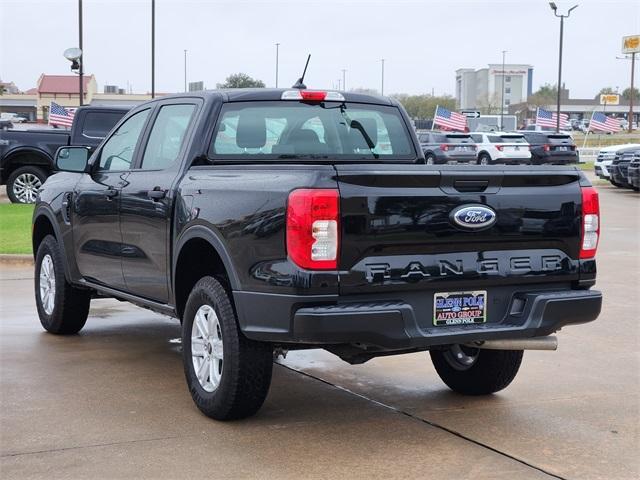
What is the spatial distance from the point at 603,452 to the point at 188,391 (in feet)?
8.56

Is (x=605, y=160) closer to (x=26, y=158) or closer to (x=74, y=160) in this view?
(x=26, y=158)

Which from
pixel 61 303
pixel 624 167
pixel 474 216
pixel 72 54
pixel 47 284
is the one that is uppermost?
pixel 72 54

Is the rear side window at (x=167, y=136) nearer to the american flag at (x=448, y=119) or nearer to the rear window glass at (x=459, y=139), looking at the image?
the rear window glass at (x=459, y=139)

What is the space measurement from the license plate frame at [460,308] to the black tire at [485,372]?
1003mm

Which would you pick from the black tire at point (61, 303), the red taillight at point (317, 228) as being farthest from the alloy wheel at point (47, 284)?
the red taillight at point (317, 228)

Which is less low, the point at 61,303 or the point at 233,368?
the point at 233,368

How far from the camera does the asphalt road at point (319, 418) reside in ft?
15.8

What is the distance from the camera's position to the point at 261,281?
4.97 metres

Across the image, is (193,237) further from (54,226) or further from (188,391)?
(54,226)

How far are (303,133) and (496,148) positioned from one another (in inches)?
1293

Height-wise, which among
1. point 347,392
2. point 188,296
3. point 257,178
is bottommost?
point 347,392

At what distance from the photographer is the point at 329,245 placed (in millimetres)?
4746

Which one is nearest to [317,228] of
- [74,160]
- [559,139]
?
[74,160]

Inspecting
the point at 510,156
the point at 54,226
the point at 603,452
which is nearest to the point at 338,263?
the point at 603,452
